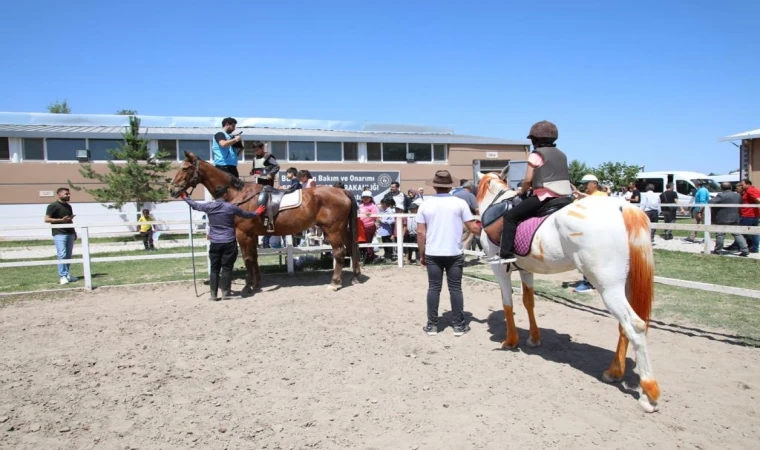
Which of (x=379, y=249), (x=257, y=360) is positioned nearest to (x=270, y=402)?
(x=257, y=360)

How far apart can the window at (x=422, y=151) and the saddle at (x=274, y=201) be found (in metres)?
18.9

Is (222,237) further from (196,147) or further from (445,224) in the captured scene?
(196,147)

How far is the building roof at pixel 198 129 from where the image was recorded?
74.7ft

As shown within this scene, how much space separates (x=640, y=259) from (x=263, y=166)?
22.2ft

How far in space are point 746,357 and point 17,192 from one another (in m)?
25.6

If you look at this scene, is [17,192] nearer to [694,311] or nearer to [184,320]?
[184,320]

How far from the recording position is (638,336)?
3.87 m

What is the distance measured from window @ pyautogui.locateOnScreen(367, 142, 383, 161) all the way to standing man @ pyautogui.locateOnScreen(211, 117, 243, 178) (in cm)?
1737

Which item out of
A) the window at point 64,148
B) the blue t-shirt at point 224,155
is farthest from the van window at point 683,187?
the window at point 64,148

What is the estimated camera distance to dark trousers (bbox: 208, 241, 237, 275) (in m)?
7.73

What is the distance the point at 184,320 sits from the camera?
21.7 feet

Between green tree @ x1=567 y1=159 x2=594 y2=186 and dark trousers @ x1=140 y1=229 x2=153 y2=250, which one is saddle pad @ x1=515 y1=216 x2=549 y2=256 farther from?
green tree @ x1=567 y1=159 x2=594 y2=186

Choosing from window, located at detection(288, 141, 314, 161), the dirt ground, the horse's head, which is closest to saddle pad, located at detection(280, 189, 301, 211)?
the horse's head

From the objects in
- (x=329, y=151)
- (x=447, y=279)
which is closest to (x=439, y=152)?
(x=329, y=151)
